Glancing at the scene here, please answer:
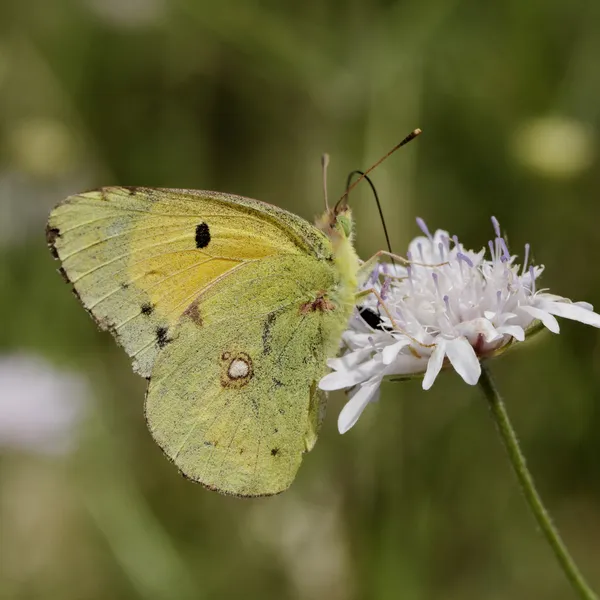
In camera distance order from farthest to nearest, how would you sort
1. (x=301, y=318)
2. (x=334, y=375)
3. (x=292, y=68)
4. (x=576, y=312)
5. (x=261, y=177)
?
(x=261, y=177) → (x=292, y=68) → (x=301, y=318) → (x=334, y=375) → (x=576, y=312)

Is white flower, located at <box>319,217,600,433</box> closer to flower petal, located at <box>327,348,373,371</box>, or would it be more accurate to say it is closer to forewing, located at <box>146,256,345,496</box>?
flower petal, located at <box>327,348,373,371</box>

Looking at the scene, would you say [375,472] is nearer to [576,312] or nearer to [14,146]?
[576,312]

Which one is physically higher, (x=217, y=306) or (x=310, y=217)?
(x=217, y=306)

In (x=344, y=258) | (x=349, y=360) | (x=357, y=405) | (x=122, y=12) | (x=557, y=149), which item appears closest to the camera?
(x=357, y=405)

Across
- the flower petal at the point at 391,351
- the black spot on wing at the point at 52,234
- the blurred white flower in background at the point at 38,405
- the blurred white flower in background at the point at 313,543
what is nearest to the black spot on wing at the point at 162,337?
the black spot on wing at the point at 52,234

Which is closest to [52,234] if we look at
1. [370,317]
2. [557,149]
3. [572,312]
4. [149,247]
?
[149,247]

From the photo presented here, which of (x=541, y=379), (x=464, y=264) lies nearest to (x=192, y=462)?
(x=464, y=264)

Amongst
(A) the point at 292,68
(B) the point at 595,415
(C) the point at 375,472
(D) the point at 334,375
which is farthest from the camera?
(A) the point at 292,68

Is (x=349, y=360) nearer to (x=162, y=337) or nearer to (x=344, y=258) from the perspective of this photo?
(x=344, y=258)
